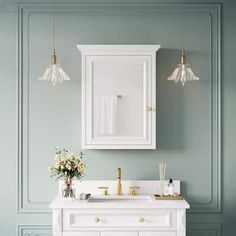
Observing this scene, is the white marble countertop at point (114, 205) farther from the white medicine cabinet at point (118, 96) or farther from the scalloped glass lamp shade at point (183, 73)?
the scalloped glass lamp shade at point (183, 73)

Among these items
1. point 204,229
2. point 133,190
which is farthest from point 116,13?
point 204,229

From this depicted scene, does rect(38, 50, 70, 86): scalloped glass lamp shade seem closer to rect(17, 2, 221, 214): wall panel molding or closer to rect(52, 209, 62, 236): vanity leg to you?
rect(17, 2, 221, 214): wall panel molding

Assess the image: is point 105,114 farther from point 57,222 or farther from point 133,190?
point 57,222

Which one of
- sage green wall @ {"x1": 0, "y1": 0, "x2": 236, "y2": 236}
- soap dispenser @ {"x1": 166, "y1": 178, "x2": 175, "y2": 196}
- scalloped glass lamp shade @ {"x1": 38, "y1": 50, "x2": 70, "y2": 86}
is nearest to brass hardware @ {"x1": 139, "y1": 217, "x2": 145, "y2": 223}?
soap dispenser @ {"x1": 166, "y1": 178, "x2": 175, "y2": 196}

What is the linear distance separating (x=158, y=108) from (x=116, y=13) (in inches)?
34.7

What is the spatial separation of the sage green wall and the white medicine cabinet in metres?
0.18

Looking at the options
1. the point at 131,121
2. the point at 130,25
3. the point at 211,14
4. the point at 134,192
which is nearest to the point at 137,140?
the point at 131,121

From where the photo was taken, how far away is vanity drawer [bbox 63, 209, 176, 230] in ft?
11.1

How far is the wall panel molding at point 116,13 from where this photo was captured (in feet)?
12.6

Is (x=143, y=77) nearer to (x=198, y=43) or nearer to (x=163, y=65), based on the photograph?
(x=163, y=65)

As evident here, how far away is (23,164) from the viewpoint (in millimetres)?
3867

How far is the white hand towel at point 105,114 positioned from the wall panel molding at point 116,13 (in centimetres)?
62

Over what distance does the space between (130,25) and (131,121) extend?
825 millimetres

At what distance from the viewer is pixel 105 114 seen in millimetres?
3719
